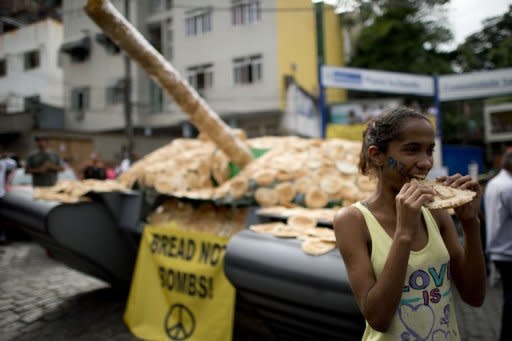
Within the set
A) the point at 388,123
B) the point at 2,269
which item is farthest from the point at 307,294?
the point at 2,269

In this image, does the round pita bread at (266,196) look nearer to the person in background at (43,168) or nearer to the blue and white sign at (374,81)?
the person in background at (43,168)

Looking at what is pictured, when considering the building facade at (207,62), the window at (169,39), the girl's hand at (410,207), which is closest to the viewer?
the girl's hand at (410,207)

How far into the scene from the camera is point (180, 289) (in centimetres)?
294

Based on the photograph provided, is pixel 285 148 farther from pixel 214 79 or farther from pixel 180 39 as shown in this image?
pixel 180 39

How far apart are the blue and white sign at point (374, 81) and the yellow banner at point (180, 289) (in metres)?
4.50

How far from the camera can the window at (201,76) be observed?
1570cm

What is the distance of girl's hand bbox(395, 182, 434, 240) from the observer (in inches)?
38.6

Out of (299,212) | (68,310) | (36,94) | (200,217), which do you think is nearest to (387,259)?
(299,212)

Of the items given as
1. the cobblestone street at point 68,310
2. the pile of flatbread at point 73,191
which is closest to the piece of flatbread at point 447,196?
the cobblestone street at point 68,310

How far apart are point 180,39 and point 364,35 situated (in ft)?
25.5

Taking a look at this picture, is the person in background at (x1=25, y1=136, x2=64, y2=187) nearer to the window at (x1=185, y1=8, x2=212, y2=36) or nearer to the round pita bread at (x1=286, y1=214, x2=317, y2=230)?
the round pita bread at (x1=286, y1=214, x2=317, y2=230)

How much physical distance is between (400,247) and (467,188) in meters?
0.30

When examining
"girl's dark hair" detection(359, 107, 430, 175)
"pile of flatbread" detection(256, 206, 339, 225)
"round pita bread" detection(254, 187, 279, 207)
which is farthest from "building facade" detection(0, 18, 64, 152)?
"girl's dark hair" detection(359, 107, 430, 175)

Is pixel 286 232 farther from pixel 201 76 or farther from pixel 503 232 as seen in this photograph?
pixel 201 76
